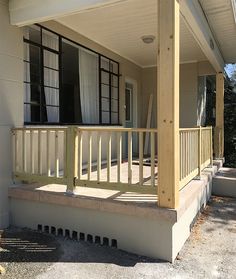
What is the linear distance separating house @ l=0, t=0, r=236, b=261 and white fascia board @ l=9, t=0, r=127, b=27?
0.01 meters

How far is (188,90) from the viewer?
26.9 ft

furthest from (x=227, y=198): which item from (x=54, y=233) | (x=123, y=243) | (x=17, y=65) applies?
(x=17, y=65)

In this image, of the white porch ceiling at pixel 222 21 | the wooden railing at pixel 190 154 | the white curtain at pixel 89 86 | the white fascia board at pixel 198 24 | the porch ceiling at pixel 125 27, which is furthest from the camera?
the white curtain at pixel 89 86

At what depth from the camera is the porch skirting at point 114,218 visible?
10.3ft

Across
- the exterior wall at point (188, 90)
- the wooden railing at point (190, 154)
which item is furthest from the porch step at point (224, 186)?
the exterior wall at point (188, 90)

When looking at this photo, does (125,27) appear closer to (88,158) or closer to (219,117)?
(88,158)

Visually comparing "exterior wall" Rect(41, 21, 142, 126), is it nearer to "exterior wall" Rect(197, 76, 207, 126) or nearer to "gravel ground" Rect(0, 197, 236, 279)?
"exterior wall" Rect(197, 76, 207, 126)

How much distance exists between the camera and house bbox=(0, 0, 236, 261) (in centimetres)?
314

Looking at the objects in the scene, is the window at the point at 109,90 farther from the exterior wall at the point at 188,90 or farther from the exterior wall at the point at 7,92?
the exterior wall at the point at 7,92

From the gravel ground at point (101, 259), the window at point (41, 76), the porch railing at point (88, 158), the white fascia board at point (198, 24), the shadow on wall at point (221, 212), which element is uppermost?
the white fascia board at point (198, 24)

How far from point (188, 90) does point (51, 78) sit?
14.4 ft

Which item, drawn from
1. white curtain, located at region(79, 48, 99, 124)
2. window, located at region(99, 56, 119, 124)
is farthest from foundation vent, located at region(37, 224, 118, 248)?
window, located at region(99, 56, 119, 124)

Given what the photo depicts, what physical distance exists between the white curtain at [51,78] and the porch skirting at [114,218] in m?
1.46

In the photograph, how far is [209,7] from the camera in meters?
4.47
